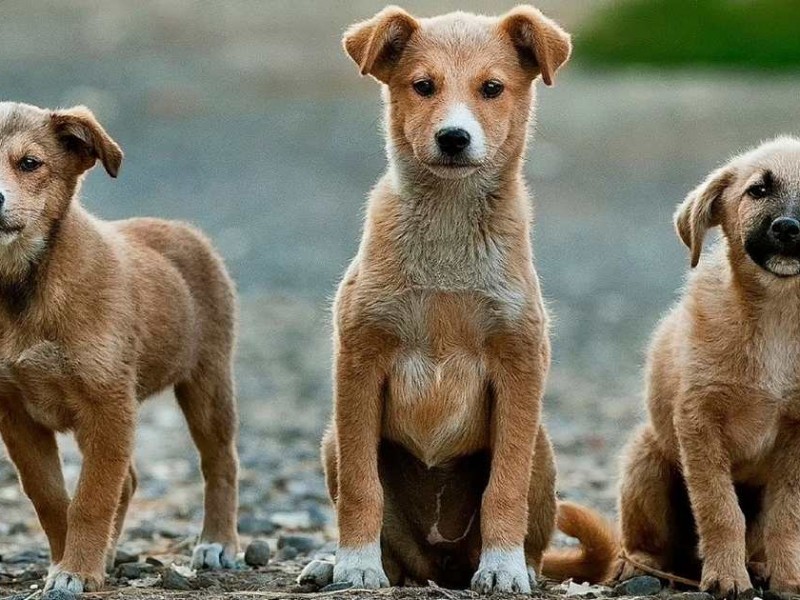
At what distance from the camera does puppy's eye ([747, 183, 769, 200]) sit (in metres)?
7.62

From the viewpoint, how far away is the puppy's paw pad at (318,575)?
756 cm

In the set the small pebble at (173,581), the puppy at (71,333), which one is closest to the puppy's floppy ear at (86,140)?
the puppy at (71,333)

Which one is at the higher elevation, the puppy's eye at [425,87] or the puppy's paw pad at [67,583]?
the puppy's eye at [425,87]

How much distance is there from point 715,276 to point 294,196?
54.0ft

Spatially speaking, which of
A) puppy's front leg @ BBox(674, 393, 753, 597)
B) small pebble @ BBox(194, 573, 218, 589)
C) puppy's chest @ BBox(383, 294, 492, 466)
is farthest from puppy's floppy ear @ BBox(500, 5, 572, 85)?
small pebble @ BBox(194, 573, 218, 589)

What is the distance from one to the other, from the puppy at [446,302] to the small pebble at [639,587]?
452 mm

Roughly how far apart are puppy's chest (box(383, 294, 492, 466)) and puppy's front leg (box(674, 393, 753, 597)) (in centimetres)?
88

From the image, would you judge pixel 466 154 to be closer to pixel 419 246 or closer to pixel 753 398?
pixel 419 246

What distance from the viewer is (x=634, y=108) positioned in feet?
99.9

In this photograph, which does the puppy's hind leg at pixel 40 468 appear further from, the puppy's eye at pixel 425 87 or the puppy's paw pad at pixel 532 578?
the puppy's eye at pixel 425 87

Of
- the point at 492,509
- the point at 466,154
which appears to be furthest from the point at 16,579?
the point at 466,154

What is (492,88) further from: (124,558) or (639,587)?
(124,558)

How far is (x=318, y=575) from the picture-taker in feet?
24.9

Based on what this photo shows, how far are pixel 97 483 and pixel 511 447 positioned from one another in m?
1.78
